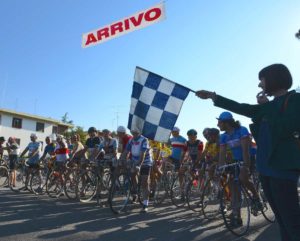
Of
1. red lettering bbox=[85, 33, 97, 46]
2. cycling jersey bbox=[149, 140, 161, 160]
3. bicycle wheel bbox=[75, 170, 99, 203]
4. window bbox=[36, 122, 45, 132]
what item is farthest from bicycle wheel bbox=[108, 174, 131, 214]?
window bbox=[36, 122, 45, 132]

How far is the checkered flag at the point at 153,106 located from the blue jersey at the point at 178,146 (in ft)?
9.68

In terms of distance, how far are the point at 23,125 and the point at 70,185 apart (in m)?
48.0

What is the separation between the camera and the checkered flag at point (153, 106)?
7578mm

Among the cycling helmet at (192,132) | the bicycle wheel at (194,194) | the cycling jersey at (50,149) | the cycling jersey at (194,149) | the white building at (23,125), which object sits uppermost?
the white building at (23,125)

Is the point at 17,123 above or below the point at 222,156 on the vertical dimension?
above

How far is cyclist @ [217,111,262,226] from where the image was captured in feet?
20.2

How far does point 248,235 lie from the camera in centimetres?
602

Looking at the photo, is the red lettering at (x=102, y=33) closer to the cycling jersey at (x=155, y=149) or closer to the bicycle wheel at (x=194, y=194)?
the cycling jersey at (x=155, y=149)

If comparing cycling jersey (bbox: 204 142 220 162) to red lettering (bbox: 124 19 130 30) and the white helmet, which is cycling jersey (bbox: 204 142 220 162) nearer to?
the white helmet

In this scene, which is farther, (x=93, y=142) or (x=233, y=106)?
(x=93, y=142)

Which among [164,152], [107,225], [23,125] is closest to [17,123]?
[23,125]

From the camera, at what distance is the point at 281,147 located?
274cm

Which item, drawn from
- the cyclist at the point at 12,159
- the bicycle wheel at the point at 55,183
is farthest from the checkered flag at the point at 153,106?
the cyclist at the point at 12,159

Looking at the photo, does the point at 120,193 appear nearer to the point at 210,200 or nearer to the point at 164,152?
the point at 210,200
